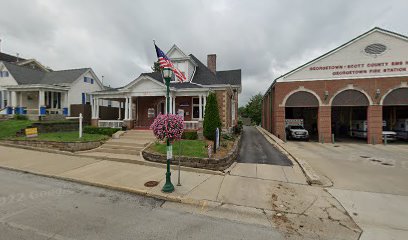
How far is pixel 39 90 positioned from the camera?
2217 cm

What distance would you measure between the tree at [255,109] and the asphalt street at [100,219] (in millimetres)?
58457

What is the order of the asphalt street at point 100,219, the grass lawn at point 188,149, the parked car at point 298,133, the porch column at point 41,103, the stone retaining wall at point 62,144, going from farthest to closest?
the parked car at point 298,133 < the porch column at point 41,103 < the stone retaining wall at point 62,144 < the grass lawn at point 188,149 < the asphalt street at point 100,219

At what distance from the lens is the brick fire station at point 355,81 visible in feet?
63.8

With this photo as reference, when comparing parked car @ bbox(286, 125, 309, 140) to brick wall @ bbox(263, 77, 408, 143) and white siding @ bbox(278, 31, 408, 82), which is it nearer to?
brick wall @ bbox(263, 77, 408, 143)

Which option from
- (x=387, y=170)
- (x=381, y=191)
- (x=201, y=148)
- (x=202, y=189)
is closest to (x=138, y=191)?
(x=202, y=189)

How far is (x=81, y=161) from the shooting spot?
10484mm

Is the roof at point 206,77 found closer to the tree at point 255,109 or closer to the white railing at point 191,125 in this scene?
the white railing at point 191,125

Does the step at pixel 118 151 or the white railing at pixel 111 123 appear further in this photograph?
the white railing at pixel 111 123

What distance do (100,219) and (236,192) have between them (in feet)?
13.6

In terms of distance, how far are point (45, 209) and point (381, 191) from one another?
10.8 m

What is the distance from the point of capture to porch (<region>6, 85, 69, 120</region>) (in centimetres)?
2212

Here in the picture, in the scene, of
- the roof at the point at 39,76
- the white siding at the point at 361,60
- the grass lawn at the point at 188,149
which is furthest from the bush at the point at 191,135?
the roof at the point at 39,76

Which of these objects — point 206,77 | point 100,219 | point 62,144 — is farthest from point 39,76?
point 100,219

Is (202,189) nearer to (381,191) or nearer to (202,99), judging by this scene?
(381,191)
